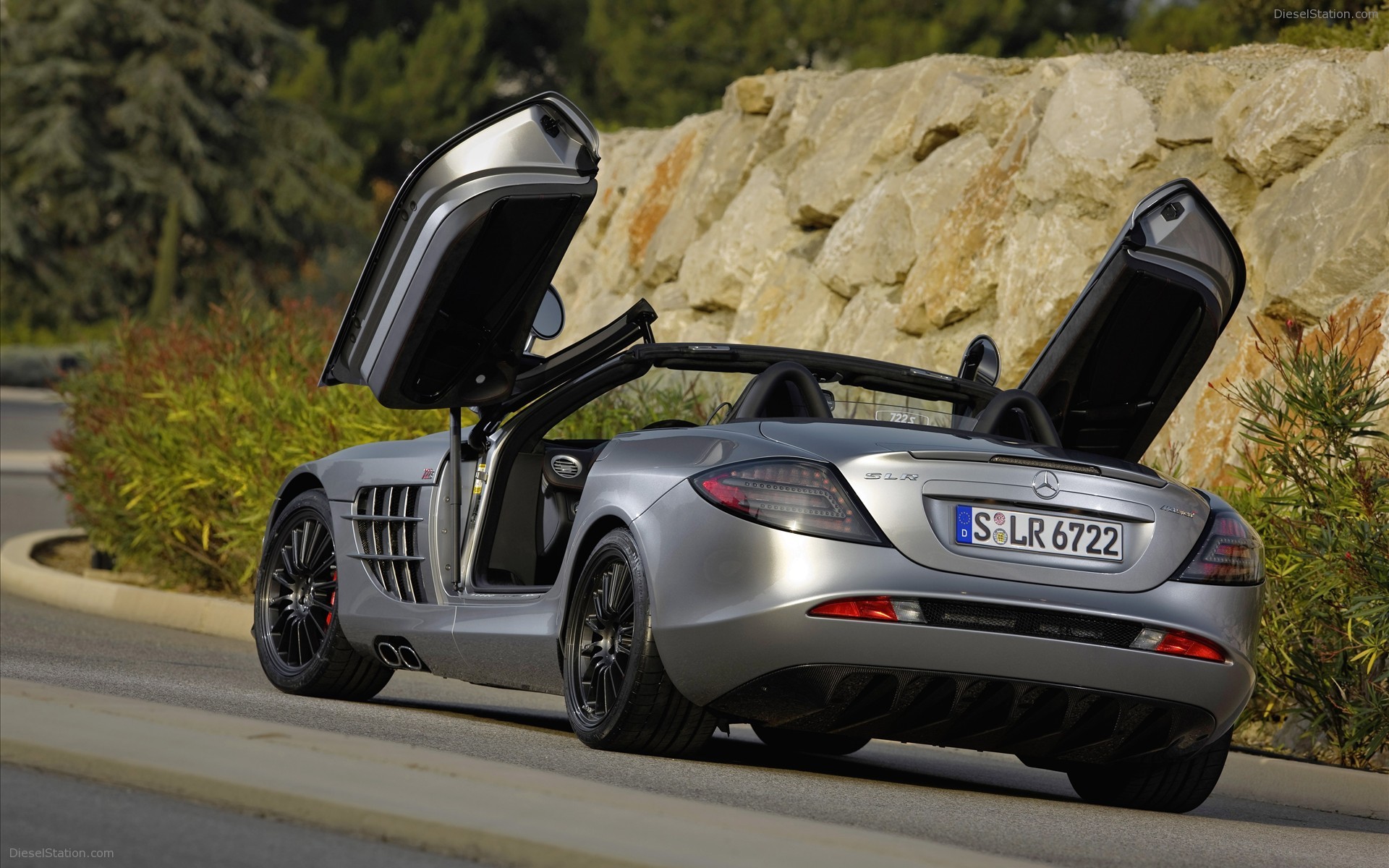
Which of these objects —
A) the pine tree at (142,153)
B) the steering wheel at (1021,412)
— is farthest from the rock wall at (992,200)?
the pine tree at (142,153)

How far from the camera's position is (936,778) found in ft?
23.0

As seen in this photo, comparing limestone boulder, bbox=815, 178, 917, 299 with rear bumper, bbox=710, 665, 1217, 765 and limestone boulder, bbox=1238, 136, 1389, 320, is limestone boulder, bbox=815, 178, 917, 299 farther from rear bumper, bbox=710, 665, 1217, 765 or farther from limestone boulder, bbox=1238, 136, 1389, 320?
rear bumper, bbox=710, 665, 1217, 765

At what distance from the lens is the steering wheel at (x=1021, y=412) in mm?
6184

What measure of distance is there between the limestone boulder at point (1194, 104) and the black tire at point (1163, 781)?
829cm

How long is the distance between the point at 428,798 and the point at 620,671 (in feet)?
5.15

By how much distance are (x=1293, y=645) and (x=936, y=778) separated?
1.91 meters

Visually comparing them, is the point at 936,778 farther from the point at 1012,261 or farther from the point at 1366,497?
the point at 1012,261

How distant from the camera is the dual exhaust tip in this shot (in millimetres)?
7160

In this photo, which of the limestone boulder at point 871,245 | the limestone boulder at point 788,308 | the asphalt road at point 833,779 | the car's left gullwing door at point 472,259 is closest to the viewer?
the asphalt road at point 833,779

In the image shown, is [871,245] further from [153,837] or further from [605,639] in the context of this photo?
[153,837]

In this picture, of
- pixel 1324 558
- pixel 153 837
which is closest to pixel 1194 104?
pixel 1324 558

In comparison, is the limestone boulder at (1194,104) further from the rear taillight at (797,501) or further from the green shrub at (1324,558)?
the rear taillight at (797,501)

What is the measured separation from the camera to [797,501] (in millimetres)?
5438

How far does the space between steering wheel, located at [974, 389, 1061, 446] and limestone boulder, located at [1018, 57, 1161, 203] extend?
8145 millimetres
